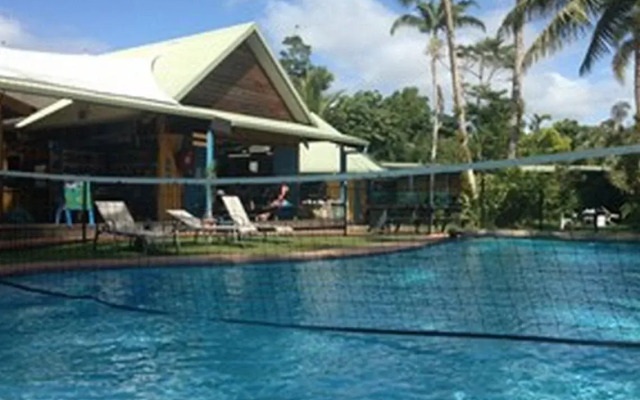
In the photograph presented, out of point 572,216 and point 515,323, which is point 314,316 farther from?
point 572,216

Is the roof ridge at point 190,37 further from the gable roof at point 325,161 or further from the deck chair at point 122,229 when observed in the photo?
the deck chair at point 122,229

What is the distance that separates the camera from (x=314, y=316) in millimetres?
9359

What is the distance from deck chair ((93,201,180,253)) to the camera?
48.9 feet

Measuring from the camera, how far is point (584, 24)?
82.0 ft

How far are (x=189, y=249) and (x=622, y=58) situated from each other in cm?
2151

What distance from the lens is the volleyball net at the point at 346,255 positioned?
926cm

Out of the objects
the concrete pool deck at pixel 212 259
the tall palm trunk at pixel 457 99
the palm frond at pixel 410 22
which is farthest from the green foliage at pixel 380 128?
the concrete pool deck at pixel 212 259

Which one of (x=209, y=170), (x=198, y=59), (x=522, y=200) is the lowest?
(x=522, y=200)

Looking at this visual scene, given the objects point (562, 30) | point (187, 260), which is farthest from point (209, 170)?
point (562, 30)

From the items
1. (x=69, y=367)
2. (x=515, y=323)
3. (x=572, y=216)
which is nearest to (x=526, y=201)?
(x=572, y=216)

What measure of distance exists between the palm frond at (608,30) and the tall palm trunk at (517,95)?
132 inches

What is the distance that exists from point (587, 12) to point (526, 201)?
22.1 ft

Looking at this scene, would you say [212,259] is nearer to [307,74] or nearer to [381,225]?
[381,225]

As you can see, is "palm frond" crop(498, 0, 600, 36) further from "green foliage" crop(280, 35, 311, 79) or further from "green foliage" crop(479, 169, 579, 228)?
"green foliage" crop(280, 35, 311, 79)
